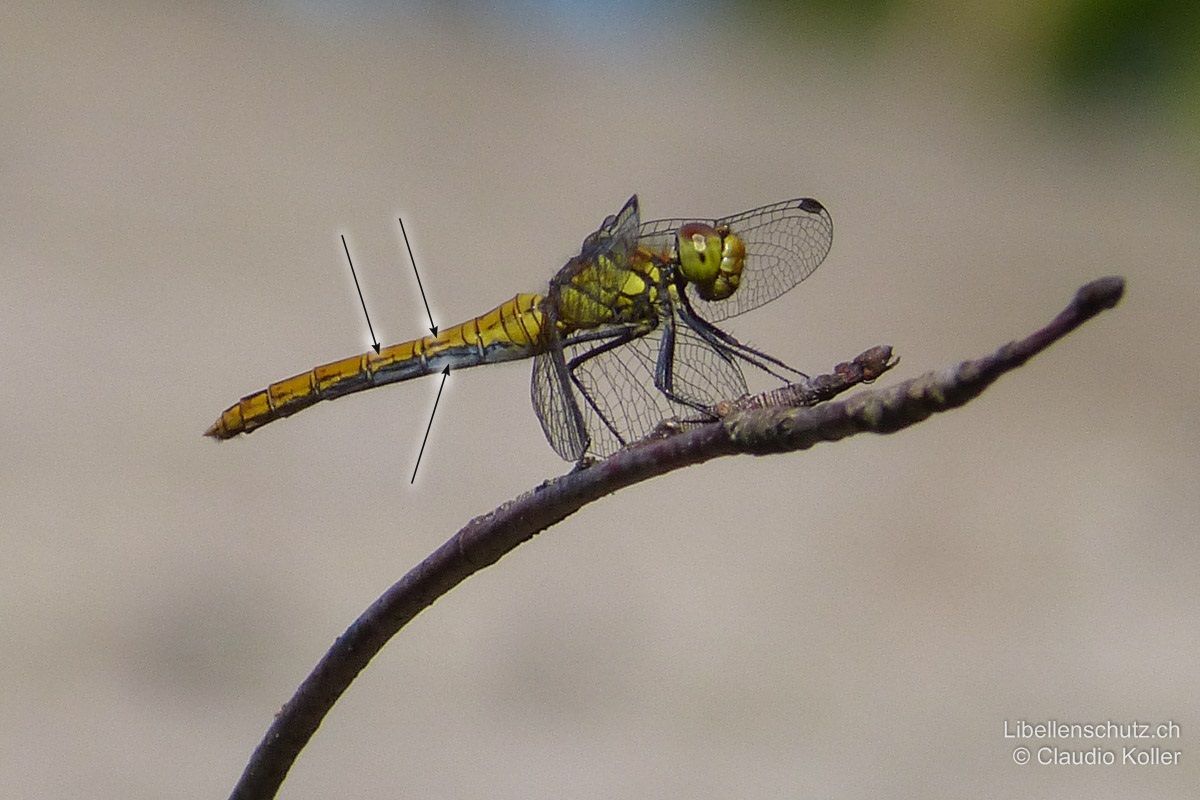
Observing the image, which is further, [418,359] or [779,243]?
[779,243]

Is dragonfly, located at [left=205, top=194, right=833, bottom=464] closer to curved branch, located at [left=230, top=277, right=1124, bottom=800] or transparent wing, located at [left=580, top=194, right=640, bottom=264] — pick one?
transparent wing, located at [left=580, top=194, right=640, bottom=264]

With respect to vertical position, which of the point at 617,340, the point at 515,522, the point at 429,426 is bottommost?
the point at 515,522

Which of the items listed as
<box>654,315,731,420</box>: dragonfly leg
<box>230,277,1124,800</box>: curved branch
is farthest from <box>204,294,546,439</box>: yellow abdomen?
<box>230,277,1124,800</box>: curved branch

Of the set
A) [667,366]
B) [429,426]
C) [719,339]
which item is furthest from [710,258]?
[429,426]

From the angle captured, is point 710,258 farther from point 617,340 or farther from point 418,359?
point 418,359

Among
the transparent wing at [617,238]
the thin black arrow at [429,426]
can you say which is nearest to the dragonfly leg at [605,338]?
the transparent wing at [617,238]

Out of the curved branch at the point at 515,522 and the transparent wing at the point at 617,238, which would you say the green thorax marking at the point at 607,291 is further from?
the curved branch at the point at 515,522

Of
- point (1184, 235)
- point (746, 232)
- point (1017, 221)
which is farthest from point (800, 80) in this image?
point (746, 232)
